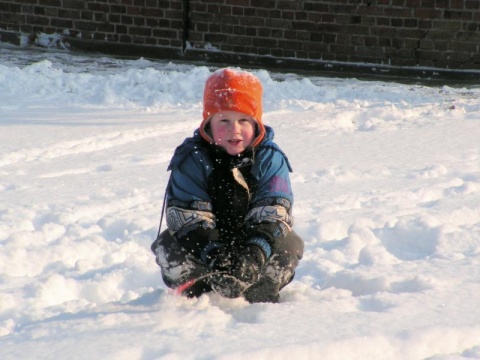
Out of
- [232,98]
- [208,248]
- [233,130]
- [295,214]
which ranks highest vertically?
[232,98]

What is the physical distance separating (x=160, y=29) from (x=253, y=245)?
785 centimetres

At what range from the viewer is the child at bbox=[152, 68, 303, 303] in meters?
3.29

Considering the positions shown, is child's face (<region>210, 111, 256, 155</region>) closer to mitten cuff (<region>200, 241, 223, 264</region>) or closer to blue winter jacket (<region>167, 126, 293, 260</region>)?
blue winter jacket (<region>167, 126, 293, 260</region>)

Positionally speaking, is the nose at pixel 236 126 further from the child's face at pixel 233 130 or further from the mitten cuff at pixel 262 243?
the mitten cuff at pixel 262 243

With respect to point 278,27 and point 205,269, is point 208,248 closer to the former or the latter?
point 205,269

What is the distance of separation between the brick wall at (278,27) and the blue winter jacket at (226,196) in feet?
22.8

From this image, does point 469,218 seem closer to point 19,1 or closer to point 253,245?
point 253,245

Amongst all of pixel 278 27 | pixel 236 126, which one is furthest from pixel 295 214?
pixel 278 27

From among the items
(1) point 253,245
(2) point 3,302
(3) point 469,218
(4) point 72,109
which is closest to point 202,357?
(1) point 253,245

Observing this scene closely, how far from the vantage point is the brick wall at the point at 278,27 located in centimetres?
991

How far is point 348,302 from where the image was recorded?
10.5 feet

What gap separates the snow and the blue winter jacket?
9.5 inches

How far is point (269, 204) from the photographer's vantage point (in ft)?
10.8

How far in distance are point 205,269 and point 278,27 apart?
727 centimetres
